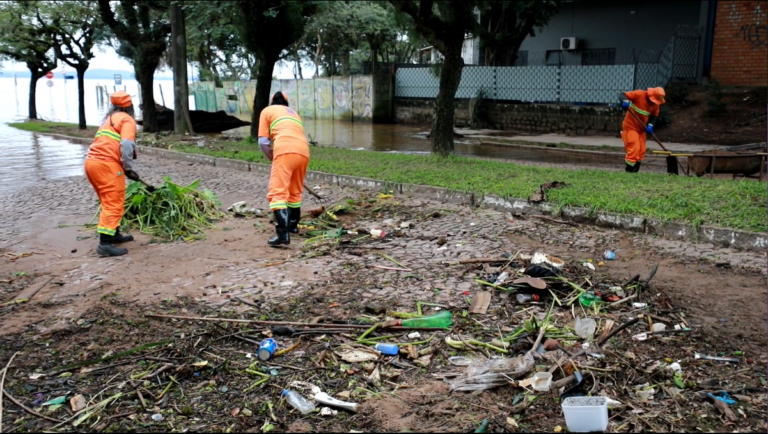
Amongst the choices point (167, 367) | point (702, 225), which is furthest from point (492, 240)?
point (167, 367)

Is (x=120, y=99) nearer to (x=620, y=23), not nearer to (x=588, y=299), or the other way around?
(x=588, y=299)

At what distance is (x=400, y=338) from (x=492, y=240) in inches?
103

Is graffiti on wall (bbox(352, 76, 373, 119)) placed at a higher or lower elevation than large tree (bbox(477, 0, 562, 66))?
lower

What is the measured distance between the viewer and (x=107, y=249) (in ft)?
21.1

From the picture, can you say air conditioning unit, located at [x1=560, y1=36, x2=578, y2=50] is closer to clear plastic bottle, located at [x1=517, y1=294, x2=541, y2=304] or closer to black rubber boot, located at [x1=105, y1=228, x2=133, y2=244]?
black rubber boot, located at [x1=105, y1=228, x2=133, y2=244]

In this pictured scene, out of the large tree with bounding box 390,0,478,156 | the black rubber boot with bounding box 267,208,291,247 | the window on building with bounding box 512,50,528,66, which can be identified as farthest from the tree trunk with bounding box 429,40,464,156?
the window on building with bounding box 512,50,528,66

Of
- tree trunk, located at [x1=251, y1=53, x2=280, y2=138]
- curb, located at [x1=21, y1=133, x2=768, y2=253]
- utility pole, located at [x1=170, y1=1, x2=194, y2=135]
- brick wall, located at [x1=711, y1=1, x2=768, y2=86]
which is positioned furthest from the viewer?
utility pole, located at [x1=170, y1=1, x2=194, y2=135]

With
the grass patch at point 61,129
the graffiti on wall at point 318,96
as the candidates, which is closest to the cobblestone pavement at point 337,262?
the grass patch at point 61,129

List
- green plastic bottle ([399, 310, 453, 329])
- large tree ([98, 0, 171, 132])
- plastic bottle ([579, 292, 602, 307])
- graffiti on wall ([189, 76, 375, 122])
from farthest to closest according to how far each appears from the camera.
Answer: graffiti on wall ([189, 76, 375, 122]) < large tree ([98, 0, 171, 132]) < plastic bottle ([579, 292, 602, 307]) < green plastic bottle ([399, 310, 453, 329])

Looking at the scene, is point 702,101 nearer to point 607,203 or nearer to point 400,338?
point 607,203

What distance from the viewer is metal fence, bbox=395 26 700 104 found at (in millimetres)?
19016

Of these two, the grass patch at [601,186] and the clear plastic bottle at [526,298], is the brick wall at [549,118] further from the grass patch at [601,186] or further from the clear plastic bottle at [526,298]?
the clear plastic bottle at [526,298]

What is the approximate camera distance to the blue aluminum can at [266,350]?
3.97m

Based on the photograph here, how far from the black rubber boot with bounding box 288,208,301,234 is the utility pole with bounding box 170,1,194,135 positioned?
11958 millimetres
